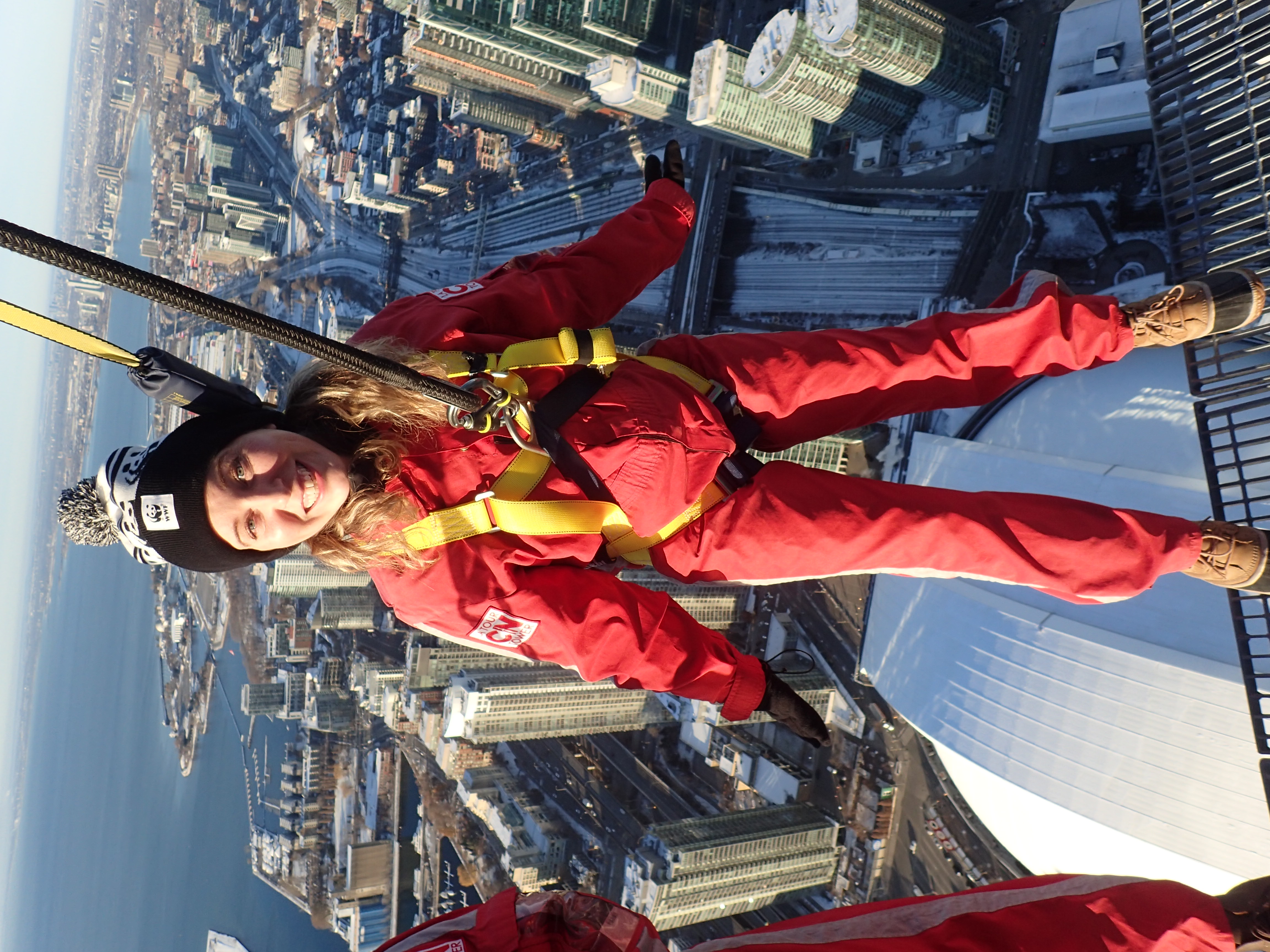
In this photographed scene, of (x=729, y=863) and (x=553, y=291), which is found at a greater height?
(x=553, y=291)

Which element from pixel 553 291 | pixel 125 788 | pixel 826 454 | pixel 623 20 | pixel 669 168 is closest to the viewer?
pixel 553 291

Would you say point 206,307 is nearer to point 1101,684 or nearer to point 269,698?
point 1101,684

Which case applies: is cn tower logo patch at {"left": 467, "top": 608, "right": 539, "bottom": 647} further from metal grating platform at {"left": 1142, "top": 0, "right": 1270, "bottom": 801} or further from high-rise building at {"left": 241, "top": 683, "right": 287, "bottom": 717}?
high-rise building at {"left": 241, "top": 683, "right": 287, "bottom": 717}

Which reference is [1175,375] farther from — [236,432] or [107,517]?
[107,517]

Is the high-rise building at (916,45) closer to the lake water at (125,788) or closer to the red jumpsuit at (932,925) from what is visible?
the red jumpsuit at (932,925)

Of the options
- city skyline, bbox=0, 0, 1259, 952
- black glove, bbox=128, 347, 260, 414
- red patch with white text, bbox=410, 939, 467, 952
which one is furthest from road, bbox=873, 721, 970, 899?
black glove, bbox=128, 347, 260, 414

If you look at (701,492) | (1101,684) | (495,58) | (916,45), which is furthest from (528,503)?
(495,58)
